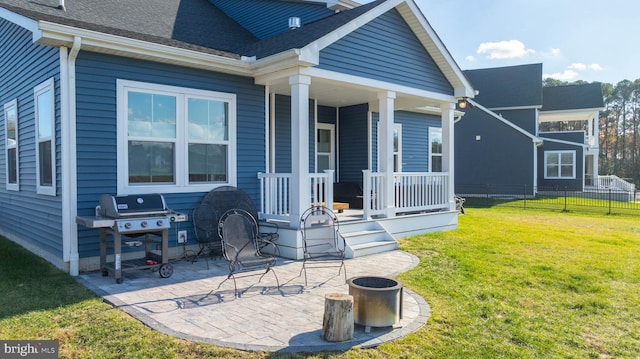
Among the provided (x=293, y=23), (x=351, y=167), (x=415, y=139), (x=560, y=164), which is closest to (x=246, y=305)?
(x=293, y=23)

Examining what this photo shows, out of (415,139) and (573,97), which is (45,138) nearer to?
(415,139)

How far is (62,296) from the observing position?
5008 millimetres

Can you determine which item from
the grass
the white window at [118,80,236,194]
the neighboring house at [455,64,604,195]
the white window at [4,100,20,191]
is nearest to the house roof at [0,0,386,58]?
the white window at [118,80,236,194]

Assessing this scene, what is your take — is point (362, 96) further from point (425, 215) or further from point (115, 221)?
point (115, 221)

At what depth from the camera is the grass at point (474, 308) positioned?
374cm

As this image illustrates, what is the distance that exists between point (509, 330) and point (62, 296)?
15.5 ft

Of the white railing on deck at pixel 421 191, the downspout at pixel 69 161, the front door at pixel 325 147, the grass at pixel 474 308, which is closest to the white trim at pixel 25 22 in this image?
the downspout at pixel 69 161

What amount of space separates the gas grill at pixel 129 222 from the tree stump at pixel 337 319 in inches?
118

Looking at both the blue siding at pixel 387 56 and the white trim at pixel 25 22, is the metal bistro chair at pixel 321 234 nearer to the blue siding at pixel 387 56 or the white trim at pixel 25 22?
the blue siding at pixel 387 56

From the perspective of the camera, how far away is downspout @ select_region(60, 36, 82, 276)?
600cm

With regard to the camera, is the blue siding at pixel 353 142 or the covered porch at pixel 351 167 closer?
the covered porch at pixel 351 167

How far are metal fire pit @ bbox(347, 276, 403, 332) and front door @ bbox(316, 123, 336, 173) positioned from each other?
719 centimetres

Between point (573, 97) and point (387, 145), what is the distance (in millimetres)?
25013

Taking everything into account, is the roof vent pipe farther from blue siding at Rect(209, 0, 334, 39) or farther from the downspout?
the downspout
